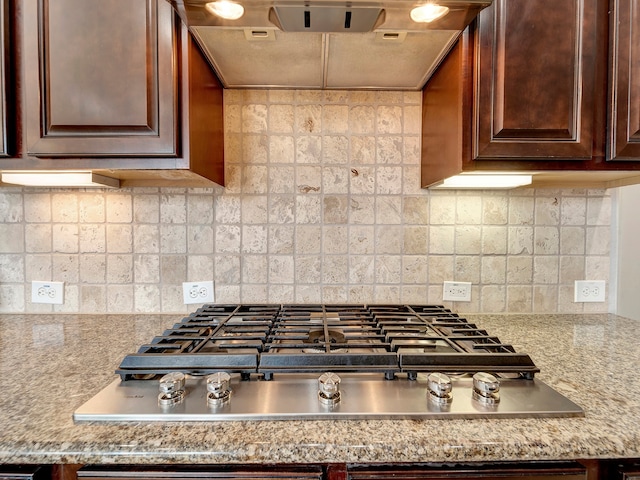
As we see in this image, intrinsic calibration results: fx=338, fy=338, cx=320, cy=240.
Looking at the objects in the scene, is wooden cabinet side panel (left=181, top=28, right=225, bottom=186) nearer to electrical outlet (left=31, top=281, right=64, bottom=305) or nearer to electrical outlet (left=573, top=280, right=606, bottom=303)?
electrical outlet (left=31, top=281, right=64, bottom=305)

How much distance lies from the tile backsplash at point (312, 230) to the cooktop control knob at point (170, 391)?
644mm

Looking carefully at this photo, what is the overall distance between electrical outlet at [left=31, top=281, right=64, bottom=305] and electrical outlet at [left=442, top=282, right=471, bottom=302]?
145 cm

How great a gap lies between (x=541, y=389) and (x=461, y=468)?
0.80ft

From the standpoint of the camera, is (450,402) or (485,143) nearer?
(450,402)

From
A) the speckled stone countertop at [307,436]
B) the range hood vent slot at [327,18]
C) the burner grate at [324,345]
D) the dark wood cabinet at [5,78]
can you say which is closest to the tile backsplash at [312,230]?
the burner grate at [324,345]

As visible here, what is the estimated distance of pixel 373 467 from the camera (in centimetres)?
58

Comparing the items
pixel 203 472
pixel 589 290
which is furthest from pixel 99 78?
pixel 589 290

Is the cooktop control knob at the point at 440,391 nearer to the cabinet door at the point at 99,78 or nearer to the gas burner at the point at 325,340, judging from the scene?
the gas burner at the point at 325,340

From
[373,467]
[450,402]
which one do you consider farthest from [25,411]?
[450,402]

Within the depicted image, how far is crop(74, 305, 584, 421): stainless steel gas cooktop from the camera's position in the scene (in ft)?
1.98

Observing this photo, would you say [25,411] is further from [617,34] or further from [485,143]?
[617,34]

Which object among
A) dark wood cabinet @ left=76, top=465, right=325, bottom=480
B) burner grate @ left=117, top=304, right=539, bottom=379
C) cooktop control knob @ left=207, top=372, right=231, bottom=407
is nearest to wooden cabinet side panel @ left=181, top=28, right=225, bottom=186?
burner grate @ left=117, top=304, right=539, bottom=379

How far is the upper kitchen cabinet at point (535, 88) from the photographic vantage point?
869 millimetres

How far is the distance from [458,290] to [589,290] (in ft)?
1.66
